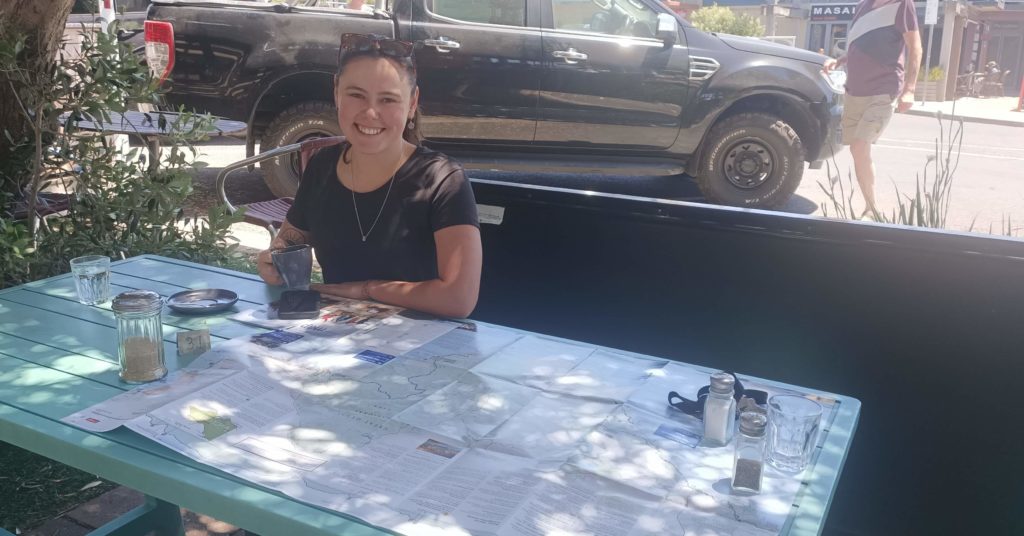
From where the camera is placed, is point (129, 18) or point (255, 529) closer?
point (255, 529)

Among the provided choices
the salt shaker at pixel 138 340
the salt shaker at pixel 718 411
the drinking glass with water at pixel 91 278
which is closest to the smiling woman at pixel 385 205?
the drinking glass with water at pixel 91 278

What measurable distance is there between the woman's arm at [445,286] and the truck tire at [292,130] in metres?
4.37

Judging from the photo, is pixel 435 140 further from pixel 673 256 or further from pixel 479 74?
pixel 673 256

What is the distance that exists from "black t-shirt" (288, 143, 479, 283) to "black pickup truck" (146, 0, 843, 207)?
4.13 metres

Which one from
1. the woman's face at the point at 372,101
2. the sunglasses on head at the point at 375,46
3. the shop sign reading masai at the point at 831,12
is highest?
the shop sign reading masai at the point at 831,12

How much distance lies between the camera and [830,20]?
3161 cm

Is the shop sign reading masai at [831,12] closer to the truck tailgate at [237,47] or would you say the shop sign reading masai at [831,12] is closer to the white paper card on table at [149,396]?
the truck tailgate at [237,47]

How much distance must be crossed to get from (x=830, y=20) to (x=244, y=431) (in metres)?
33.4

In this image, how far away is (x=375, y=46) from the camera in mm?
2510

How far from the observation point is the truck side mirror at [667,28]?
7004 mm

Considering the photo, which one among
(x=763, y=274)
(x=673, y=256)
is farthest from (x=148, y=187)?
(x=763, y=274)

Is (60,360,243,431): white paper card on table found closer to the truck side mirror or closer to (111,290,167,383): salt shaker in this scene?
(111,290,167,383): salt shaker

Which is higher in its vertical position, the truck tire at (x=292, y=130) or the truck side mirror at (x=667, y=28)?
the truck side mirror at (x=667, y=28)

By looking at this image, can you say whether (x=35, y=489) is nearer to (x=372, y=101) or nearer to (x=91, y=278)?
(x=91, y=278)
